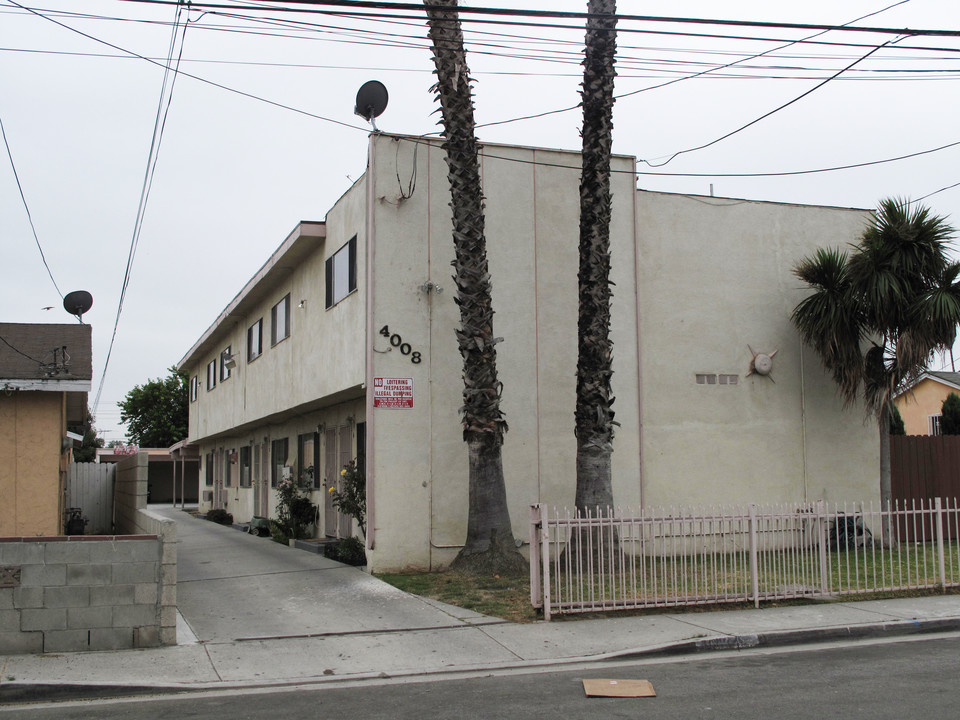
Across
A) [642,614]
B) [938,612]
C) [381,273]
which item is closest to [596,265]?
[381,273]

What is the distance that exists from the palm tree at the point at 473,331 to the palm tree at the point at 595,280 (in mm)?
1291

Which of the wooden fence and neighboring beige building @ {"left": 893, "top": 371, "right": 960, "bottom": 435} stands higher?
neighboring beige building @ {"left": 893, "top": 371, "right": 960, "bottom": 435}

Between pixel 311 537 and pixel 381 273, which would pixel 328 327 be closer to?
pixel 381 273

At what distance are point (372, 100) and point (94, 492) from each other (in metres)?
15.1

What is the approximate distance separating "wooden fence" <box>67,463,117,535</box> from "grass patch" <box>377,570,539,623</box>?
13655mm

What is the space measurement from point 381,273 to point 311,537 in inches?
297

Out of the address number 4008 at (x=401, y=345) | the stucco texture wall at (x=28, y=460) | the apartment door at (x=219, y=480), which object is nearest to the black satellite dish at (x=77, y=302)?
the stucco texture wall at (x=28, y=460)

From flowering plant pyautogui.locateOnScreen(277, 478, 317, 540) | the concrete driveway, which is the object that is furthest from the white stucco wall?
flowering plant pyautogui.locateOnScreen(277, 478, 317, 540)

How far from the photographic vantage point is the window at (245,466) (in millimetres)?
27864

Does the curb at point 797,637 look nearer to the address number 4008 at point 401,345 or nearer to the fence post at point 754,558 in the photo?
the fence post at point 754,558

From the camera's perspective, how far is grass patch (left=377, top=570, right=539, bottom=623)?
11.1m

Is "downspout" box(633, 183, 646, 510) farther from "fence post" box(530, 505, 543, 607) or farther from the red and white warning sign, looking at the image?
"fence post" box(530, 505, 543, 607)

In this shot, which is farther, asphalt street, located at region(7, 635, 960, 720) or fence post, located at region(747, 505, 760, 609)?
fence post, located at region(747, 505, 760, 609)

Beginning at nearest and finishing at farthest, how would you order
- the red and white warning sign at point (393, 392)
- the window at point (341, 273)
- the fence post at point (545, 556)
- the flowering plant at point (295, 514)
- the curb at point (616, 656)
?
1. the curb at point (616, 656)
2. the fence post at point (545, 556)
3. the red and white warning sign at point (393, 392)
4. the window at point (341, 273)
5. the flowering plant at point (295, 514)
